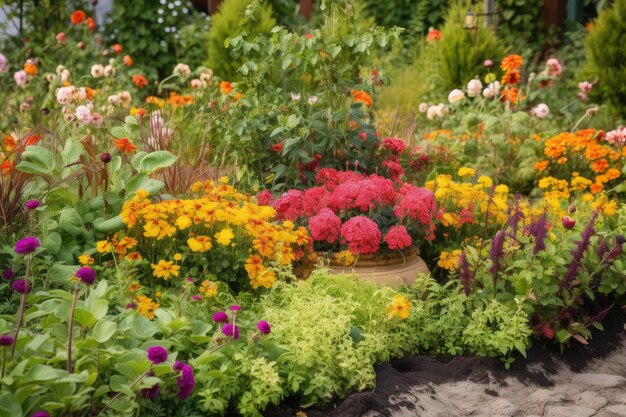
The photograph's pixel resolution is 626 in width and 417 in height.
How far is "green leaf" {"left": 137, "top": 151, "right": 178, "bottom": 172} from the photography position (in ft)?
13.7

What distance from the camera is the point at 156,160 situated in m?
4.20

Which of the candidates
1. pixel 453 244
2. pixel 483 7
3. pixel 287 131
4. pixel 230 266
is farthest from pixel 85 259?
pixel 483 7

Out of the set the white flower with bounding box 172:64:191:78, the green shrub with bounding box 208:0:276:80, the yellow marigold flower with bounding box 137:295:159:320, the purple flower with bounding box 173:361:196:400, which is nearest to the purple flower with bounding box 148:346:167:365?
the purple flower with bounding box 173:361:196:400

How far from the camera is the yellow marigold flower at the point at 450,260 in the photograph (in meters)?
4.24

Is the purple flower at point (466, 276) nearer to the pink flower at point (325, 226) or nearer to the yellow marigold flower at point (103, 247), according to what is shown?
the pink flower at point (325, 226)

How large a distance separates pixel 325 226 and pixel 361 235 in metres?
0.19

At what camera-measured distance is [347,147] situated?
507cm

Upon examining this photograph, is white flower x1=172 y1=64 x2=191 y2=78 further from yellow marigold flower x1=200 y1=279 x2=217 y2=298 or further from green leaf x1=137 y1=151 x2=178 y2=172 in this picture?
yellow marigold flower x1=200 y1=279 x2=217 y2=298

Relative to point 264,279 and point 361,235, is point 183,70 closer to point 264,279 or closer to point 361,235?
point 361,235

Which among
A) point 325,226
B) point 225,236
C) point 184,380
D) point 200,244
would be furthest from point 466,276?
point 184,380

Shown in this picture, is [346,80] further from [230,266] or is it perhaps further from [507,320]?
[507,320]

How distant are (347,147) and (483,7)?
5020 millimetres

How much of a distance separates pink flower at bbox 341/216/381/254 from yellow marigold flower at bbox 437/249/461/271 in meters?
0.40

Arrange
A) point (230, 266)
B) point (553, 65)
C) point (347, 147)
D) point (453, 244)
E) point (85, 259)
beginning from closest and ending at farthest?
point (85, 259)
point (230, 266)
point (453, 244)
point (347, 147)
point (553, 65)
